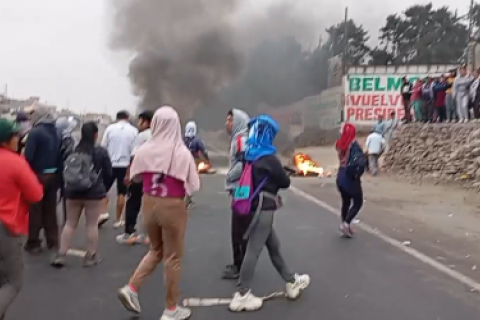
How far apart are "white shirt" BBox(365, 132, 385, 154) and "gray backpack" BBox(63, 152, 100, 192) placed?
13496 mm

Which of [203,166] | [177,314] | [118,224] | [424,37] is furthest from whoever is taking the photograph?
[424,37]

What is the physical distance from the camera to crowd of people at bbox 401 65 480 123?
1566 centimetres

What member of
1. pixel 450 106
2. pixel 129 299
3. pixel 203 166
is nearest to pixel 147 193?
Answer: pixel 129 299

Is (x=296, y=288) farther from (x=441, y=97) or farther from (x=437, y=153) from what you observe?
(x=441, y=97)

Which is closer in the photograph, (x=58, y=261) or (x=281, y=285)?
(x=281, y=285)

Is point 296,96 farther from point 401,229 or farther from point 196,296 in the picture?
point 196,296

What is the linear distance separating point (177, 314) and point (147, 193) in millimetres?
964

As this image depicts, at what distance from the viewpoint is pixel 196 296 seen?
217 inches

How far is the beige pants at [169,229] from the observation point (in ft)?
14.9

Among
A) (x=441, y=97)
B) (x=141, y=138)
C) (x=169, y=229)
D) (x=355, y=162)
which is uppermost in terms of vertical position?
(x=441, y=97)

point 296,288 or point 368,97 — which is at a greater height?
point 368,97

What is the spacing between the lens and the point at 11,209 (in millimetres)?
4066

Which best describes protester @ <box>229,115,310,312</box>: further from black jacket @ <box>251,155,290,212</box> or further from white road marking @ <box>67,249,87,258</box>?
white road marking @ <box>67,249,87,258</box>

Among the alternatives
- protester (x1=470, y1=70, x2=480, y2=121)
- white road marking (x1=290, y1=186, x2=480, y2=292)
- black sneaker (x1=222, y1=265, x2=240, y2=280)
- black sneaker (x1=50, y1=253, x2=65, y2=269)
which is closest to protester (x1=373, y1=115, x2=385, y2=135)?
protester (x1=470, y1=70, x2=480, y2=121)
